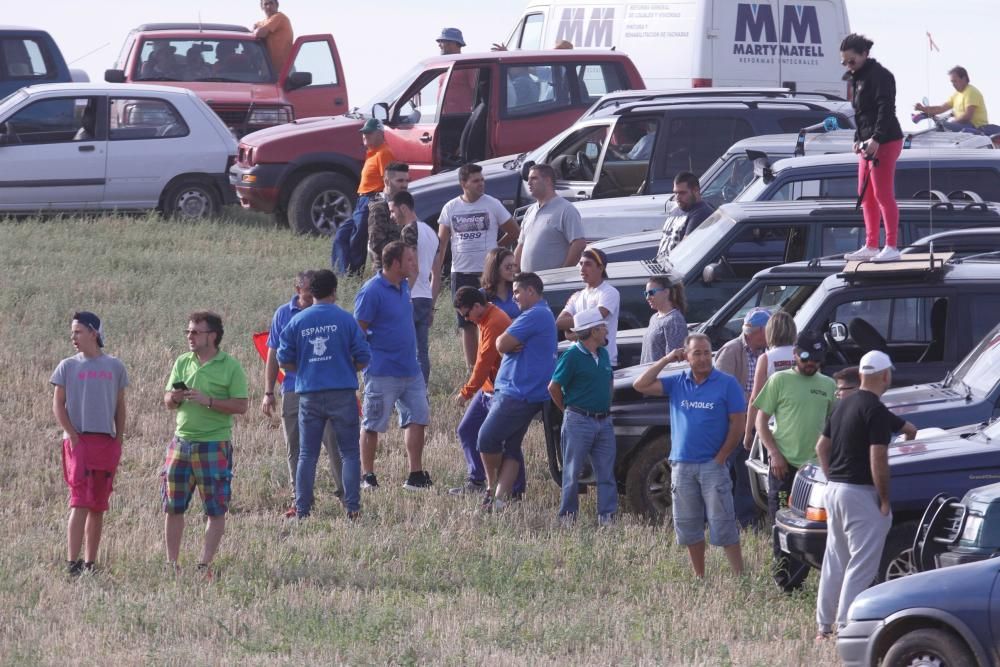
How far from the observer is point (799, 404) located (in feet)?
27.8

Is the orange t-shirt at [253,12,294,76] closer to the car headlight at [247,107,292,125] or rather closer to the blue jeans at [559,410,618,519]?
the car headlight at [247,107,292,125]

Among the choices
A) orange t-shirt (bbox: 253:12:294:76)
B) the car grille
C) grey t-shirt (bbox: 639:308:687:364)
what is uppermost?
orange t-shirt (bbox: 253:12:294:76)

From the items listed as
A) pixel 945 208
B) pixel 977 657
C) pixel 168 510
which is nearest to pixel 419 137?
pixel 945 208

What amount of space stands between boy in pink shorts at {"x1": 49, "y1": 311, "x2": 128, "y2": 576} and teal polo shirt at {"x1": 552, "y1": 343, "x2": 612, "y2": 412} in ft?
8.05

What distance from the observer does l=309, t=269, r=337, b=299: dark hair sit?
384 inches

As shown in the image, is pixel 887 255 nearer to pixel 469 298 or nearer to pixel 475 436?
pixel 469 298

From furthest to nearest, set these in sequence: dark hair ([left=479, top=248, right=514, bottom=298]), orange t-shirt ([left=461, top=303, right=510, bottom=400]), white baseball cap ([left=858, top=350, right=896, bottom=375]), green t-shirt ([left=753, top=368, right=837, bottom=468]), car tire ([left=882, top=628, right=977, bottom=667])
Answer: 1. dark hair ([left=479, top=248, right=514, bottom=298])
2. orange t-shirt ([left=461, top=303, right=510, bottom=400])
3. green t-shirt ([left=753, top=368, right=837, bottom=468])
4. white baseball cap ([left=858, top=350, right=896, bottom=375])
5. car tire ([left=882, top=628, right=977, bottom=667])

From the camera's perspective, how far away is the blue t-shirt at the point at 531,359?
10094 mm

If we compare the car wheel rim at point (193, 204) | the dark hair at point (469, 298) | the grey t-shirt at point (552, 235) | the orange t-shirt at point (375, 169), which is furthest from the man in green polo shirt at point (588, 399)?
the car wheel rim at point (193, 204)

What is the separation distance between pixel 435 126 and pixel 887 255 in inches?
345

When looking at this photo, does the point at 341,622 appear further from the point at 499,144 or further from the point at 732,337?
the point at 499,144

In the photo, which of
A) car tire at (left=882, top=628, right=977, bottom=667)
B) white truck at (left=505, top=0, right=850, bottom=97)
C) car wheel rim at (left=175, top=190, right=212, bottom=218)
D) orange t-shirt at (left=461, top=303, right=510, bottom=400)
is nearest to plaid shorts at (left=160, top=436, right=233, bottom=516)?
orange t-shirt at (left=461, top=303, right=510, bottom=400)

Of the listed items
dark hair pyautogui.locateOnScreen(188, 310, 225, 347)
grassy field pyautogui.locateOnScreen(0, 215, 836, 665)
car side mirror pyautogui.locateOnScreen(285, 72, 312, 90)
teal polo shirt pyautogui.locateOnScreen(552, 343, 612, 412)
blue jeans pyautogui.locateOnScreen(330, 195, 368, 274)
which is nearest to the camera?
grassy field pyautogui.locateOnScreen(0, 215, 836, 665)

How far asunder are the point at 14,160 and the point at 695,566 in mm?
13402
